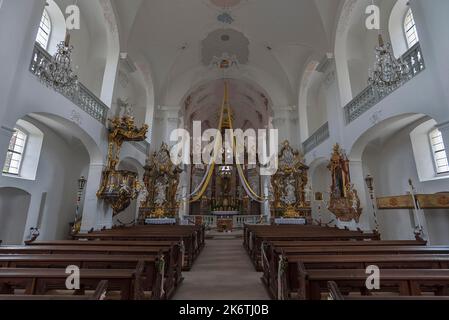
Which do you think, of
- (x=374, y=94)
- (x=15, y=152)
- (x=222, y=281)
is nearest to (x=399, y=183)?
(x=374, y=94)

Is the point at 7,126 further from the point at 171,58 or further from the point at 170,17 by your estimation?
the point at 171,58

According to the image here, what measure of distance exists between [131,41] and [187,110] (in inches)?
311

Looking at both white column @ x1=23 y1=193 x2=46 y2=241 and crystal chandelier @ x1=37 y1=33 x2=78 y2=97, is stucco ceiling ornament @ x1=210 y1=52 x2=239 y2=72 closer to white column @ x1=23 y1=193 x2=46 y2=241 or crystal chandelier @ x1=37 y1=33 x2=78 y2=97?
crystal chandelier @ x1=37 y1=33 x2=78 y2=97

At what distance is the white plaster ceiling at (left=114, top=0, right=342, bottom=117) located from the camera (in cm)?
979

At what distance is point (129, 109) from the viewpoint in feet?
29.5

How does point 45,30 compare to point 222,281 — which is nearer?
point 222,281

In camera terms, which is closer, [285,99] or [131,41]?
[131,41]

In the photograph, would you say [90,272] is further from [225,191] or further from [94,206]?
[225,191]

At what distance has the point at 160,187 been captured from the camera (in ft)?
41.2

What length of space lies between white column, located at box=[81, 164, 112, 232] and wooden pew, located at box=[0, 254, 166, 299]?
4.77 meters

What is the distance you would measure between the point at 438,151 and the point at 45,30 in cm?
1374

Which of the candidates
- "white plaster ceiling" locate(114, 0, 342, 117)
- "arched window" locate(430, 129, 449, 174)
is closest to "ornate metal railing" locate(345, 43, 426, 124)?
"arched window" locate(430, 129, 449, 174)

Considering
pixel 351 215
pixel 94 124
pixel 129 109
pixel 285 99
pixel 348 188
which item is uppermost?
pixel 285 99
